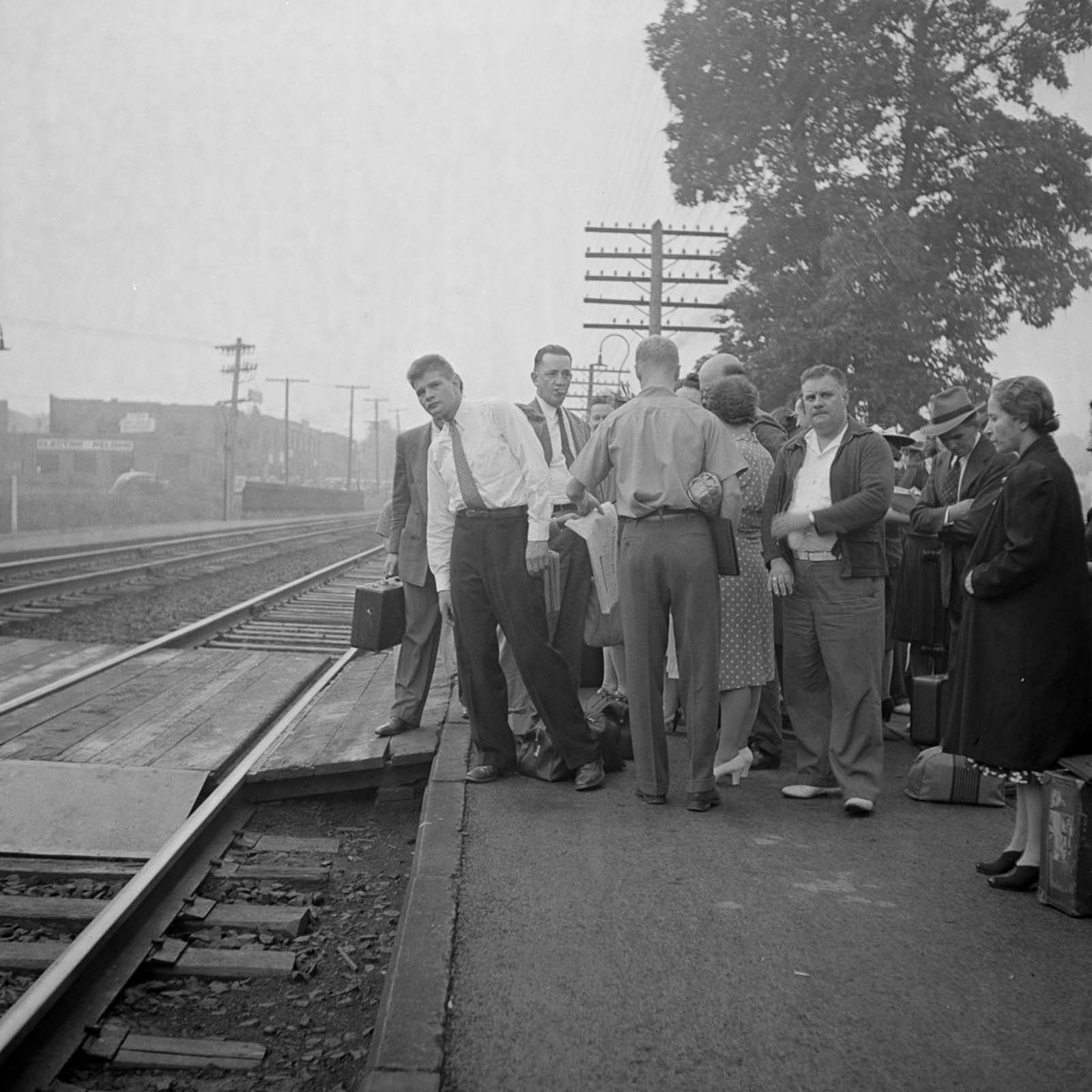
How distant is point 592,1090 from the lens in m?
2.74

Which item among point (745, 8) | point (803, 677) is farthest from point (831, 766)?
point (745, 8)

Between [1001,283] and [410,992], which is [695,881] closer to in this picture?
[410,992]

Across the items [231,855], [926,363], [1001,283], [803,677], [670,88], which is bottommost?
[231,855]

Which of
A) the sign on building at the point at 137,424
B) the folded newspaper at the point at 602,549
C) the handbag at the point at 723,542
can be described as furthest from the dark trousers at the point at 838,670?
the sign on building at the point at 137,424

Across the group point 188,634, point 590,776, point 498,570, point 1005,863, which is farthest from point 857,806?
point 188,634

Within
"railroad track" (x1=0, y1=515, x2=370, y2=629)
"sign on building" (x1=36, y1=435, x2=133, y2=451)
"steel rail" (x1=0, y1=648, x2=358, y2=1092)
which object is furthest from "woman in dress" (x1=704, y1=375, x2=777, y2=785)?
"sign on building" (x1=36, y1=435, x2=133, y2=451)

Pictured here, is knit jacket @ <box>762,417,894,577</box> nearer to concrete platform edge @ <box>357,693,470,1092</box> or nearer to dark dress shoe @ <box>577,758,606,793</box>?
dark dress shoe @ <box>577,758,606,793</box>

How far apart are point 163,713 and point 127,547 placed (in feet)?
58.0

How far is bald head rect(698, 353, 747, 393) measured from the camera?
242 inches

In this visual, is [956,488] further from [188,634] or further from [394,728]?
[188,634]

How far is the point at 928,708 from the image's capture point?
5961mm

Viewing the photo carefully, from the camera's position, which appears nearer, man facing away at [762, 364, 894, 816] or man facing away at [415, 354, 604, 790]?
man facing away at [762, 364, 894, 816]

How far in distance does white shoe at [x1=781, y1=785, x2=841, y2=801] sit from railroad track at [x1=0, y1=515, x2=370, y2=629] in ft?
29.0

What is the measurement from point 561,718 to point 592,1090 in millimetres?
2871
